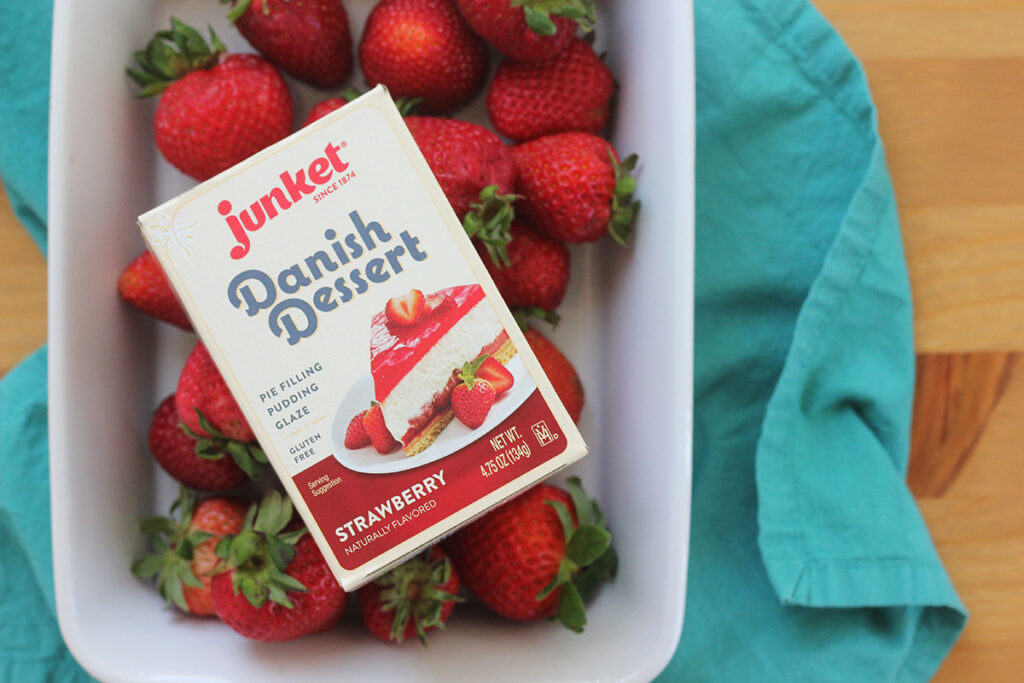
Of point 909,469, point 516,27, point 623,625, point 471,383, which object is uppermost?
point 516,27

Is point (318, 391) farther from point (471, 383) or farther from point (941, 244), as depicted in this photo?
point (941, 244)

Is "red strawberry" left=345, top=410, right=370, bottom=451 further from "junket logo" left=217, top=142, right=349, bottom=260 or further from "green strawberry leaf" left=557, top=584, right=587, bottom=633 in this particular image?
"green strawberry leaf" left=557, top=584, right=587, bottom=633

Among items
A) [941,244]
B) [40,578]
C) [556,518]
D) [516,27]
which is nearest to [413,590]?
[556,518]

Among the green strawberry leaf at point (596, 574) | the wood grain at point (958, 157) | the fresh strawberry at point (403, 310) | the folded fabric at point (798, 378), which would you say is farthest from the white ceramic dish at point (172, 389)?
the wood grain at point (958, 157)

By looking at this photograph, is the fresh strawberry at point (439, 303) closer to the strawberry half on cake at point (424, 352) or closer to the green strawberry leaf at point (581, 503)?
the strawberry half on cake at point (424, 352)

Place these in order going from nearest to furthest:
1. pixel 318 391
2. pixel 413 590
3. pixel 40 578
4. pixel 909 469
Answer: pixel 318 391
pixel 413 590
pixel 40 578
pixel 909 469

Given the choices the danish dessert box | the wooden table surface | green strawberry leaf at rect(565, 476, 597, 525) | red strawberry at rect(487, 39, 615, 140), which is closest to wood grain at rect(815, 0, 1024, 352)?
the wooden table surface
